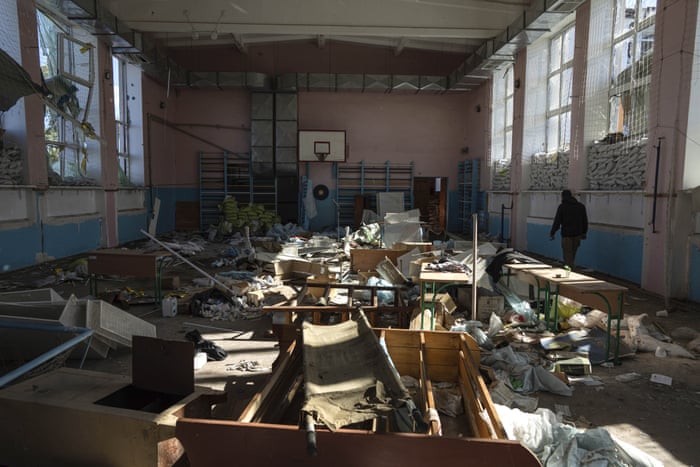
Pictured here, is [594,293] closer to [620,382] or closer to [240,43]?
[620,382]

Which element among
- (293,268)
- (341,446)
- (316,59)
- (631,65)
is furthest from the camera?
(316,59)

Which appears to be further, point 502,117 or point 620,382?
point 502,117

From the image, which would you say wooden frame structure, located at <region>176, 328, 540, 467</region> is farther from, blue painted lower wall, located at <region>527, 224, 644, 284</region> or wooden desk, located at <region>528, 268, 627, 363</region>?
blue painted lower wall, located at <region>527, 224, 644, 284</region>

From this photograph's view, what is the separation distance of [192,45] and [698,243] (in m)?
13.7

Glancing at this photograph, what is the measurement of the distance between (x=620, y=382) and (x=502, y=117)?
10.0 metres

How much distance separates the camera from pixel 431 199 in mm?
15906

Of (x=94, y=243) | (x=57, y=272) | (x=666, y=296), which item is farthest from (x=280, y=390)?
(x=94, y=243)

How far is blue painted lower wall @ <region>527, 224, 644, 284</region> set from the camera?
269 inches

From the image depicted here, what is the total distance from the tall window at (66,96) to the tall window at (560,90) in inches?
371

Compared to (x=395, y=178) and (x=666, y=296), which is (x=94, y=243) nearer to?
(x=395, y=178)

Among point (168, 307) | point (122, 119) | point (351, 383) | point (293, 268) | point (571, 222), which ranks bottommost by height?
point (168, 307)

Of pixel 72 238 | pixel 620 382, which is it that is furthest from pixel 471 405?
pixel 72 238

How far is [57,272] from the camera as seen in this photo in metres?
7.31

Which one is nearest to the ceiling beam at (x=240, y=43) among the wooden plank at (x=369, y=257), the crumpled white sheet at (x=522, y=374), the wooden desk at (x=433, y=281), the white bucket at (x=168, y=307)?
the wooden plank at (x=369, y=257)
